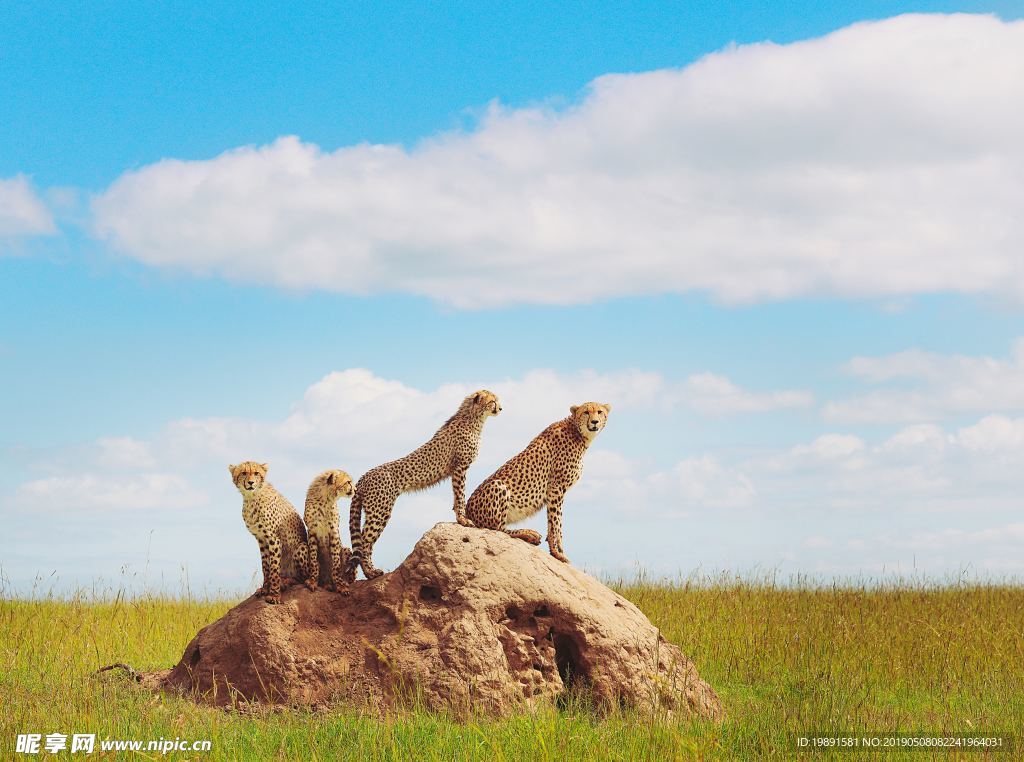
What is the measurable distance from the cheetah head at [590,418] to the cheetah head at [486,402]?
66cm

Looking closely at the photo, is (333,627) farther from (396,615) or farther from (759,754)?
(759,754)

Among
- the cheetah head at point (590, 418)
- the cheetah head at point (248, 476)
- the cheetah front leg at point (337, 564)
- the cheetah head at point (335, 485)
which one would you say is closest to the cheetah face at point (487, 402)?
the cheetah head at point (590, 418)

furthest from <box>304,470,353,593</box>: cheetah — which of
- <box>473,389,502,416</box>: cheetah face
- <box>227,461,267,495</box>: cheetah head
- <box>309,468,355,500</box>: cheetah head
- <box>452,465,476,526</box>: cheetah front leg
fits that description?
<box>473,389,502,416</box>: cheetah face

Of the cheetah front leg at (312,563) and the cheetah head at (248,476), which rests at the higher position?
the cheetah head at (248,476)

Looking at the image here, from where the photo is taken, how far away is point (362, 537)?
7609 millimetres

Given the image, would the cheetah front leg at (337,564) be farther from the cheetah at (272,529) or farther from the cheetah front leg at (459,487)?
the cheetah front leg at (459,487)

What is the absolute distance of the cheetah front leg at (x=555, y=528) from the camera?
7617 millimetres

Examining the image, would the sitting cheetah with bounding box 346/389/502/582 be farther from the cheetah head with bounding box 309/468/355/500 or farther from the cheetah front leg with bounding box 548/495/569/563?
the cheetah front leg with bounding box 548/495/569/563

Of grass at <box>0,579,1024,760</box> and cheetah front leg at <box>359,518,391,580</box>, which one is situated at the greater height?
cheetah front leg at <box>359,518,391,580</box>

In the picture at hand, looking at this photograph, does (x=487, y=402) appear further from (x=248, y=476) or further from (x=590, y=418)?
(x=248, y=476)

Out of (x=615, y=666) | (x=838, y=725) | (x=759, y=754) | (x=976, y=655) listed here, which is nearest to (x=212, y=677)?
(x=615, y=666)

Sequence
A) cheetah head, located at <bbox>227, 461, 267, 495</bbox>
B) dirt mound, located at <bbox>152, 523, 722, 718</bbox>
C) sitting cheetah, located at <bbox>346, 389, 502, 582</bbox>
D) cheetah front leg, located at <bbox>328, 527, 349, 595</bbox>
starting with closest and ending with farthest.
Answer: dirt mound, located at <bbox>152, 523, 722, 718</bbox> → cheetah head, located at <bbox>227, 461, 267, 495</bbox> → cheetah front leg, located at <bbox>328, 527, 349, 595</bbox> → sitting cheetah, located at <bbox>346, 389, 502, 582</bbox>

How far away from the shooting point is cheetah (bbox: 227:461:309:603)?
7.10 m

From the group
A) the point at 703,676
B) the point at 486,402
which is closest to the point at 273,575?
the point at 486,402
